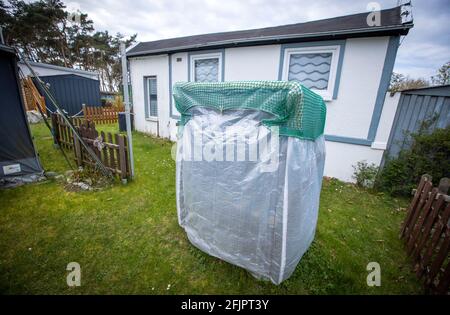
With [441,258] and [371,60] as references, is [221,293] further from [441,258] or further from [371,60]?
[371,60]

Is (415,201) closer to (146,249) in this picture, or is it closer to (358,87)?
(358,87)

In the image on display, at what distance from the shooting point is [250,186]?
1.85 meters

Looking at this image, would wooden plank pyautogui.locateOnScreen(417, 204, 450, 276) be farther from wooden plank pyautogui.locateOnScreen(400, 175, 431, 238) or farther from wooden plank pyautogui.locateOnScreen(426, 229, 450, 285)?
wooden plank pyautogui.locateOnScreen(400, 175, 431, 238)

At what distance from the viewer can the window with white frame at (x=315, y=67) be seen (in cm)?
455

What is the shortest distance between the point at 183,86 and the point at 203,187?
1.21m

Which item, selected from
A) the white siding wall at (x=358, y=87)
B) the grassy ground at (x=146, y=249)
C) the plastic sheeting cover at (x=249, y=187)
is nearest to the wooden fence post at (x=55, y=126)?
the grassy ground at (x=146, y=249)

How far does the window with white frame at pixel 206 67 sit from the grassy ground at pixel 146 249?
438 centimetres

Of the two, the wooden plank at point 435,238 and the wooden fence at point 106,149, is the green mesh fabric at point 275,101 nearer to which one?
the wooden plank at point 435,238

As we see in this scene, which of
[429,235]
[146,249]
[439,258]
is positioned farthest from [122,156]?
[429,235]

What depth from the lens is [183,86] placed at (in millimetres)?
2141

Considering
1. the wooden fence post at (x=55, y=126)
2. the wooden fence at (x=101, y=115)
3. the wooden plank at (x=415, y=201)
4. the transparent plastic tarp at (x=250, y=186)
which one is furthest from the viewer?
the wooden fence at (x=101, y=115)

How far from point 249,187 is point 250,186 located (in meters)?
0.02

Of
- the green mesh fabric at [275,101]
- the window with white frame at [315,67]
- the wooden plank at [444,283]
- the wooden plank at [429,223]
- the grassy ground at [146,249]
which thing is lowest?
the grassy ground at [146,249]

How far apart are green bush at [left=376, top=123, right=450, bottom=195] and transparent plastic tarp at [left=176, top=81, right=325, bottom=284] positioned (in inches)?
122
